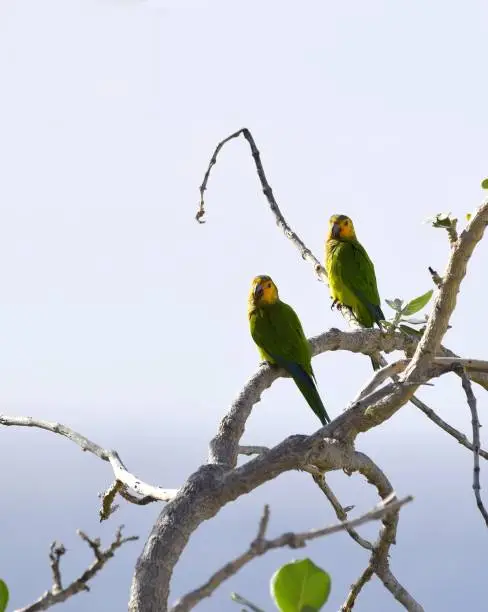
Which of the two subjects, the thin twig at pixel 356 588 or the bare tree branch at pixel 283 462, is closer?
the bare tree branch at pixel 283 462

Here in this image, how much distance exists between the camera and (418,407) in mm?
3080

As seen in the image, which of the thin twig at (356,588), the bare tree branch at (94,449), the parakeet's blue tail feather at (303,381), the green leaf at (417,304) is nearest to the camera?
the bare tree branch at (94,449)

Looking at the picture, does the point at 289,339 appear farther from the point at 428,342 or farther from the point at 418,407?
the point at 428,342

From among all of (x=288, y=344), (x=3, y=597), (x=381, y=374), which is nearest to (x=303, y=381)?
→ (x=288, y=344)

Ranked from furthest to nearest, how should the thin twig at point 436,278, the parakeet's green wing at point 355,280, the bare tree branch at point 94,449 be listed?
the parakeet's green wing at point 355,280 < the bare tree branch at point 94,449 < the thin twig at point 436,278

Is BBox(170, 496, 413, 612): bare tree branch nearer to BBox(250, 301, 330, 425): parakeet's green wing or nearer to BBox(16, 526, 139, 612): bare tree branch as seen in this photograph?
BBox(16, 526, 139, 612): bare tree branch

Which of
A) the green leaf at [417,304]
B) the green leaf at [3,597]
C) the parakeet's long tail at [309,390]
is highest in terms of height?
the parakeet's long tail at [309,390]

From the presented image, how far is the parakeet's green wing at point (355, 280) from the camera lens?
217 inches

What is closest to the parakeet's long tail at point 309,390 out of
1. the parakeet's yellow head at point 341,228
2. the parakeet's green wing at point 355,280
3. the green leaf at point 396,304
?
the green leaf at point 396,304

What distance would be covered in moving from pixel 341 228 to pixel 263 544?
493cm

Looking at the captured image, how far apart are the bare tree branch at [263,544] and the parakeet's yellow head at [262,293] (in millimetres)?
3441

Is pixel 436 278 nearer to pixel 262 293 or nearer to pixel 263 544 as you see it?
pixel 263 544

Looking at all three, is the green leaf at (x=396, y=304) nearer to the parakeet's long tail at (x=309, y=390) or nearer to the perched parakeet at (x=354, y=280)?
the parakeet's long tail at (x=309, y=390)

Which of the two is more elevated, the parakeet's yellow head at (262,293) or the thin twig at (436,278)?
the parakeet's yellow head at (262,293)
